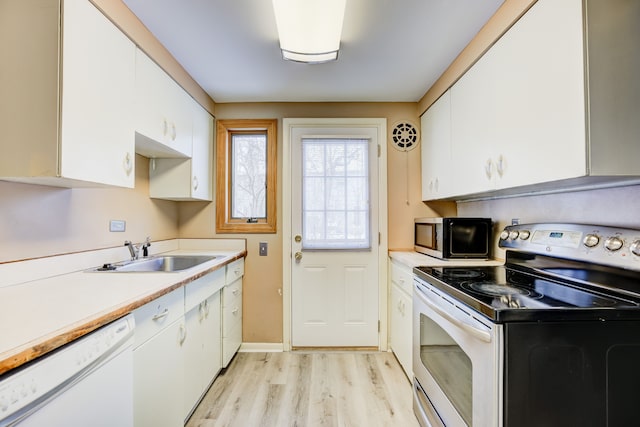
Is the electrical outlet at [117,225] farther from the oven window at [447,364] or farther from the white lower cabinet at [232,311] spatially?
the oven window at [447,364]

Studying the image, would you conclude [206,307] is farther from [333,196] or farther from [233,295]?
[333,196]

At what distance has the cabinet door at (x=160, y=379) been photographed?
1.17 metres

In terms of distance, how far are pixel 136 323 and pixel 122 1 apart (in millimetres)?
1506

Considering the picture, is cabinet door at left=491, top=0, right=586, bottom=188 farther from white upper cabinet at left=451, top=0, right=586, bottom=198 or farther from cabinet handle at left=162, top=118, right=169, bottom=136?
cabinet handle at left=162, top=118, right=169, bottom=136

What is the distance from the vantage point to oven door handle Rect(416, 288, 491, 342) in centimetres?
99

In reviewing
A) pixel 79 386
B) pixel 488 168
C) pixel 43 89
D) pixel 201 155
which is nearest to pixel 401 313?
pixel 488 168

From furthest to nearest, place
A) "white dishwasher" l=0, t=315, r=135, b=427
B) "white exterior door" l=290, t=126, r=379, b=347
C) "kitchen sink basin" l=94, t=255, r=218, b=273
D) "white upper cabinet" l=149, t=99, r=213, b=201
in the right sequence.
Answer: "white exterior door" l=290, t=126, r=379, b=347, "white upper cabinet" l=149, t=99, r=213, b=201, "kitchen sink basin" l=94, t=255, r=218, b=273, "white dishwasher" l=0, t=315, r=135, b=427

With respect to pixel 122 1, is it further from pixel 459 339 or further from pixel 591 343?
pixel 591 343

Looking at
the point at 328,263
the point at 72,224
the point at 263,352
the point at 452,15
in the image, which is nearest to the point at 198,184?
the point at 72,224

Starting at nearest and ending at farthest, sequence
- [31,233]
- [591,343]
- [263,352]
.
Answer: [591,343] < [31,233] < [263,352]

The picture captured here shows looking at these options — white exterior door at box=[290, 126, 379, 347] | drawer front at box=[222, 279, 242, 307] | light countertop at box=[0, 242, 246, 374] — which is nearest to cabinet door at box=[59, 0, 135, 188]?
light countertop at box=[0, 242, 246, 374]

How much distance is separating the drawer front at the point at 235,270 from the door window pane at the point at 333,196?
0.57 meters

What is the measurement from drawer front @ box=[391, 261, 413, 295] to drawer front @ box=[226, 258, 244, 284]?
1.31m

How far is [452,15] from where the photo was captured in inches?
59.7
